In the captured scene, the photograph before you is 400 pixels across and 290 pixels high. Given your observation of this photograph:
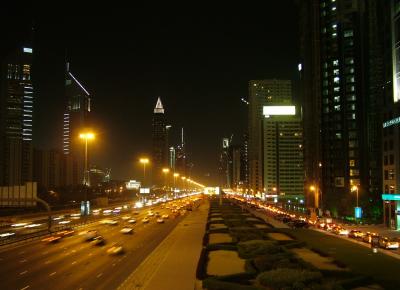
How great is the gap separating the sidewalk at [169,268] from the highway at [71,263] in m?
0.81

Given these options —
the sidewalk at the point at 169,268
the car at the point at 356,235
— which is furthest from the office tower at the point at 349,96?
the sidewalk at the point at 169,268

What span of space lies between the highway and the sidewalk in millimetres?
808

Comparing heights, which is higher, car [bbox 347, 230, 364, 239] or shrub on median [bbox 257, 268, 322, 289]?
shrub on median [bbox 257, 268, 322, 289]

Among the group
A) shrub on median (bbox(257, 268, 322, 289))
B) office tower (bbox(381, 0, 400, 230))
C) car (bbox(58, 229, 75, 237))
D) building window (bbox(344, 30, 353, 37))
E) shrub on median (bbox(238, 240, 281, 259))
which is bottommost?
car (bbox(58, 229, 75, 237))

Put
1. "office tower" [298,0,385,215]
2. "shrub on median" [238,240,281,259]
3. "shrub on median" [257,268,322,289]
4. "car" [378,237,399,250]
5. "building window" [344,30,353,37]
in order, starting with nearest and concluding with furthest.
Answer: "shrub on median" [257,268,322,289] → "shrub on median" [238,240,281,259] → "car" [378,237,399,250] → "office tower" [298,0,385,215] → "building window" [344,30,353,37]

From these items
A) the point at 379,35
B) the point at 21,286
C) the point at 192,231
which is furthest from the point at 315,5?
the point at 21,286

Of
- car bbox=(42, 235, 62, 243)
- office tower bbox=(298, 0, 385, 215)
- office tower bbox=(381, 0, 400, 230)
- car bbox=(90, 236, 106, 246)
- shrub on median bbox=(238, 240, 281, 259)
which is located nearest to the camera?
shrub on median bbox=(238, 240, 281, 259)


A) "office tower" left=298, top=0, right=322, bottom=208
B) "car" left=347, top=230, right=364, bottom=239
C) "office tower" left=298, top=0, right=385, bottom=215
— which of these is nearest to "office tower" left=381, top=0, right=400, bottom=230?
"car" left=347, top=230, right=364, bottom=239

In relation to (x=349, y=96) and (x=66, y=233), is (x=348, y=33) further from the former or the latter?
(x=66, y=233)

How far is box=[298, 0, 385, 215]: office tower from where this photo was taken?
115m

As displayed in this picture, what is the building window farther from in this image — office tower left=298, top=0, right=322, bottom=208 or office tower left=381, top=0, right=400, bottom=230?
office tower left=381, top=0, right=400, bottom=230

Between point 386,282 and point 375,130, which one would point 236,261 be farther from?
point 375,130

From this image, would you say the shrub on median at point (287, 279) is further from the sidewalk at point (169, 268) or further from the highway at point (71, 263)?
the highway at point (71, 263)

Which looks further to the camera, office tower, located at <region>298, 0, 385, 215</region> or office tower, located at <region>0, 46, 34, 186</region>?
office tower, located at <region>0, 46, 34, 186</region>
